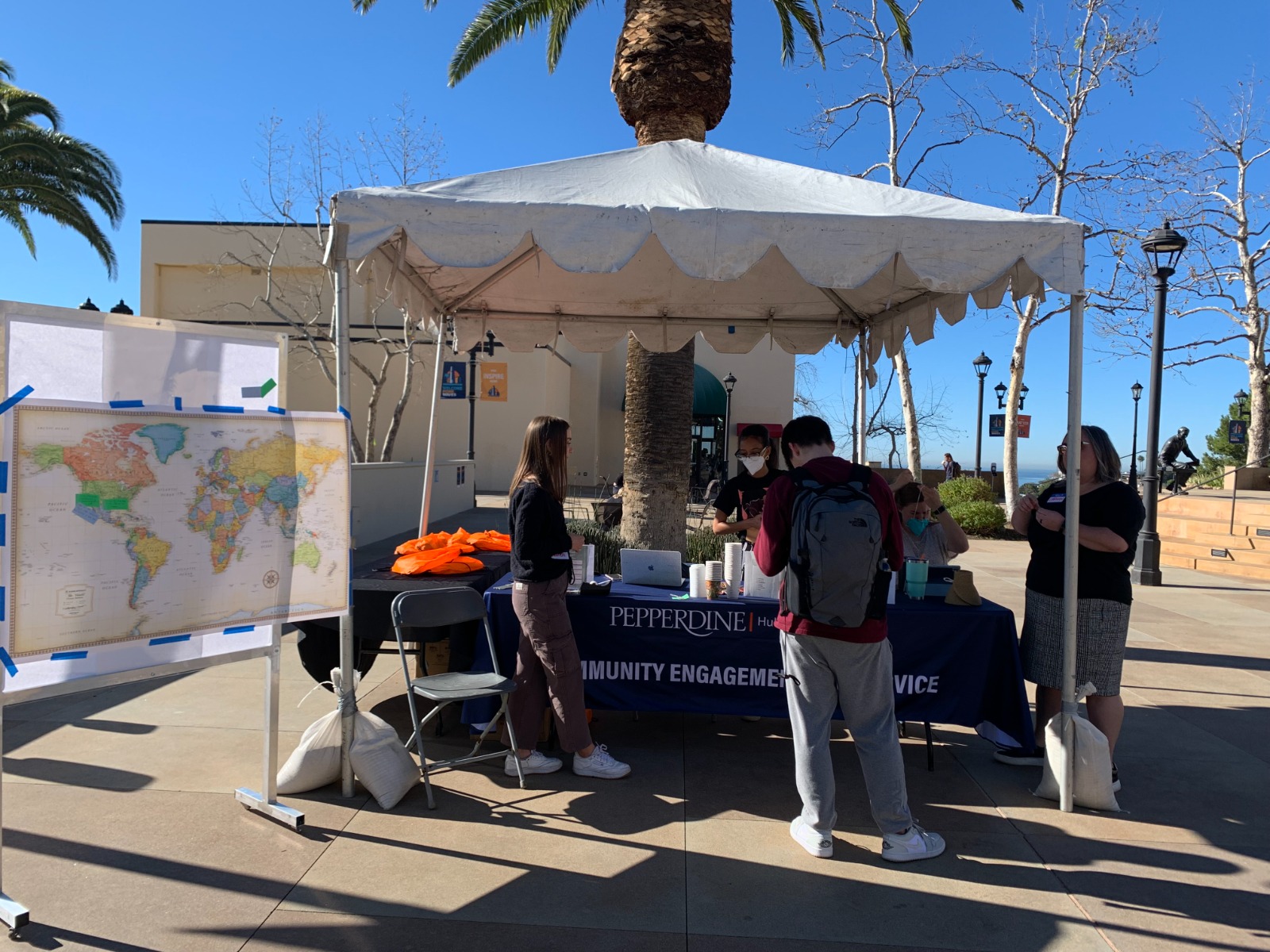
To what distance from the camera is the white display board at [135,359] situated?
10.1ft

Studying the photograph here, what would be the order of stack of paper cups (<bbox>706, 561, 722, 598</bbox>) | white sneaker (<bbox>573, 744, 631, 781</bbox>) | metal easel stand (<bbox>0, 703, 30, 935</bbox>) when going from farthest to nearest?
stack of paper cups (<bbox>706, 561, 722, 598</bbox>), white sneaker (<bbox>573, 744, 631, 781</bbox>), metal easel stand (<bbox>0, 703, 30, 935</bbox>)

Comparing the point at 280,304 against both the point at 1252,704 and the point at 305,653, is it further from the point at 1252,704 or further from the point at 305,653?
the point at 1252,704

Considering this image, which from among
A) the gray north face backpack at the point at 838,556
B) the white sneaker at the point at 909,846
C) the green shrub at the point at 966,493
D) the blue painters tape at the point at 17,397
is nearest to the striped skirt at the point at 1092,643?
the white sneaker at the point at 909,846

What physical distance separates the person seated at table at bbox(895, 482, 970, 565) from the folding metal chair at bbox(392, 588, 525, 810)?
2607 mm

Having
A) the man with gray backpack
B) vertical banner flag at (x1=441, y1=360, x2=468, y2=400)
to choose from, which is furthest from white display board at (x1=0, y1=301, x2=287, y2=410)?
vertical banner flag at (x1=441, y1=360, x2=468, y2=400)

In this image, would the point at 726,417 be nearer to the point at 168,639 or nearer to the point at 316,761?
the point at 316,761

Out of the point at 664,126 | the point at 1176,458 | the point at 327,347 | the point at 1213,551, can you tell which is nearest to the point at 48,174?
the point at 327,347

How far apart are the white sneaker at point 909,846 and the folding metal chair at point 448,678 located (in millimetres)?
1778

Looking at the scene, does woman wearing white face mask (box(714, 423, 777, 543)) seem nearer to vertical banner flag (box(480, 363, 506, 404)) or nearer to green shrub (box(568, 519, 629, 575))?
green shrub (box(568, 519, 629, 575))

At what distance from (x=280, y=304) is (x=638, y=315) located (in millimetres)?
22152

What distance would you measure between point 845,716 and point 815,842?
0.56 m

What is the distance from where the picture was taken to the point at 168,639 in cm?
347

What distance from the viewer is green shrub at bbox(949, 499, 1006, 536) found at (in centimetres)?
1762

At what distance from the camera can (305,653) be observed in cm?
524
